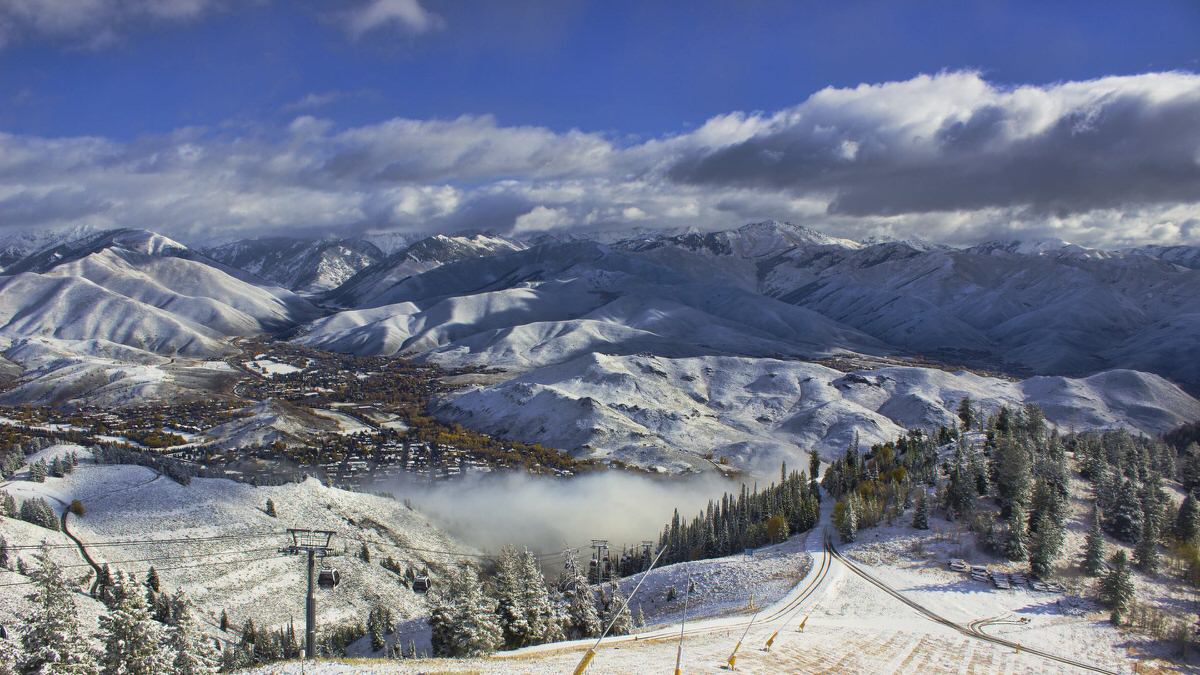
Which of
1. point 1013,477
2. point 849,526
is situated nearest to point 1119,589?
point 1013,477

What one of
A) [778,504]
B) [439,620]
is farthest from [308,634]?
[778,504]

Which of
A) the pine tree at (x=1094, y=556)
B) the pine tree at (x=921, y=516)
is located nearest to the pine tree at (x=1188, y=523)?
the pine tree at (x=1094, y=556)

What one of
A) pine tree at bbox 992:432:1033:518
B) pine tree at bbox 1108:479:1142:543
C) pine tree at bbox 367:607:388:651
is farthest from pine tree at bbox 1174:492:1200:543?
pine tree at bbox 367:607:388:651

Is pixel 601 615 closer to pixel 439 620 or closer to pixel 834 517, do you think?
pixel 439 620

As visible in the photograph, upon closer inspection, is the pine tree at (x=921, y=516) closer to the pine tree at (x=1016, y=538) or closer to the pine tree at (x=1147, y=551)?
the pine tree at (x=1016, y=538)

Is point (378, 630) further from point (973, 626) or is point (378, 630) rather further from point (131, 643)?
point (973, 626)
